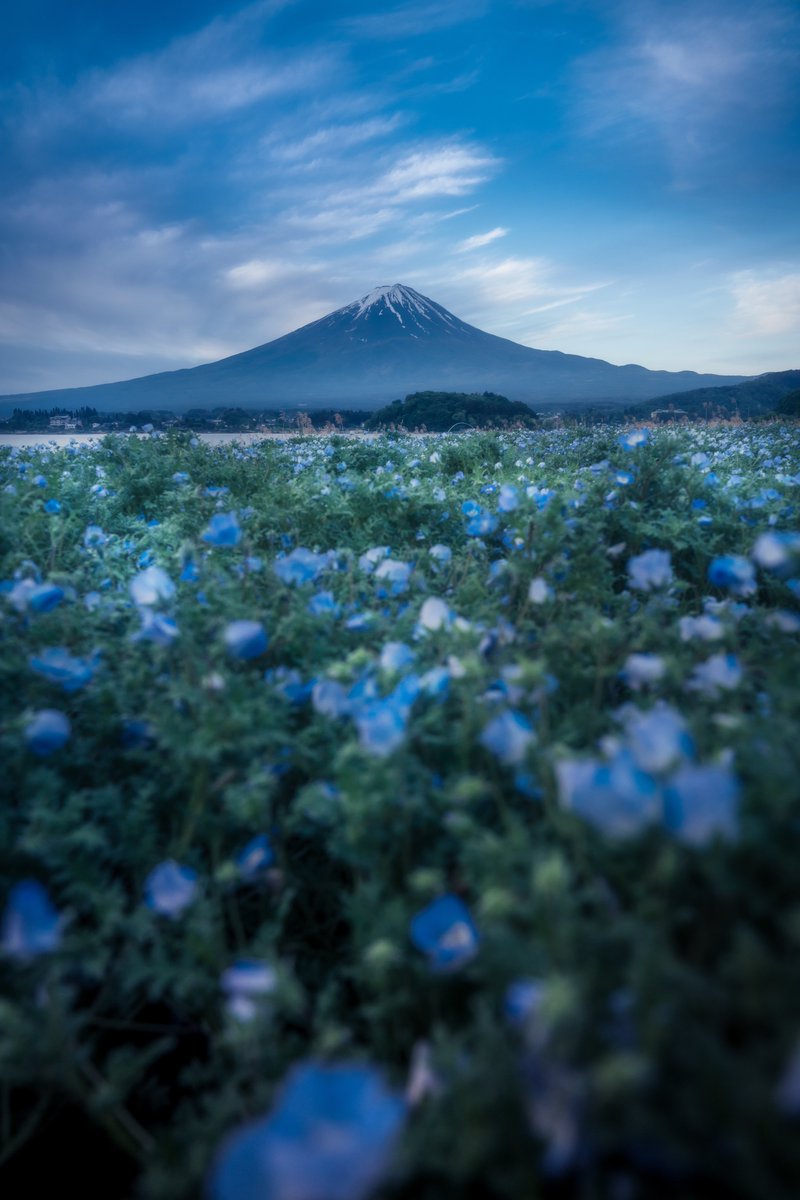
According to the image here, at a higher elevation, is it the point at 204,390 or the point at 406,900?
the point at 204,390

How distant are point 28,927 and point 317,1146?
61 centimetres

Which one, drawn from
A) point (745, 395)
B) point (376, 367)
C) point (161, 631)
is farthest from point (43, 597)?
point (376, 367)

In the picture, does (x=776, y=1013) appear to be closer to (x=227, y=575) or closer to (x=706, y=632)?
(x=706, y=632)

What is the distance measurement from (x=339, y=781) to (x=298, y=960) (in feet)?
1.45

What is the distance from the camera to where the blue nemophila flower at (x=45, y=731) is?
1299 millimetres

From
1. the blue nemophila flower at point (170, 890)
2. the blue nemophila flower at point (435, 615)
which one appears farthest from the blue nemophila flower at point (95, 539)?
the blue nemophila flower at point (170, 890)

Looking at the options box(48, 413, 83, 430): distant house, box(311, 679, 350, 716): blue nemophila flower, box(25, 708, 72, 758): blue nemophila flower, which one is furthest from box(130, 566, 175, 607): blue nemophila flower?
box(48, 413, 83, 430): distant house

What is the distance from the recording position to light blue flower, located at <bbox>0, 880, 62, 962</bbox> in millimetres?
938

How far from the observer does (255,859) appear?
119 cm

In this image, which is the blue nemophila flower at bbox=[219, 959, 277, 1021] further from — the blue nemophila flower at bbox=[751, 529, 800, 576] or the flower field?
the blue nemophila flower at bbox=[751, 529, 800, 576]

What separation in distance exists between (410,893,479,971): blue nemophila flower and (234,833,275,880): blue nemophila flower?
0.38 m

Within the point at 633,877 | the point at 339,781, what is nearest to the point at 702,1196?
the point at 633,877

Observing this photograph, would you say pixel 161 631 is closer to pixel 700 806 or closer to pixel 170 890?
pixel 170 890

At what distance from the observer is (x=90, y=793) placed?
143 cm
